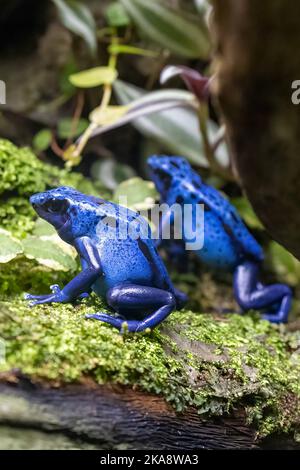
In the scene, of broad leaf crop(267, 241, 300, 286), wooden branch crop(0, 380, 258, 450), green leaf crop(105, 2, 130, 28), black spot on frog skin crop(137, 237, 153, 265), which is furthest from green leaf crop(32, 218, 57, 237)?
green leaf crop(105, 2, 130, 28)

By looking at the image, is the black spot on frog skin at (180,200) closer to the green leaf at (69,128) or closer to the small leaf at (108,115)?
the small leaf at (108,115)

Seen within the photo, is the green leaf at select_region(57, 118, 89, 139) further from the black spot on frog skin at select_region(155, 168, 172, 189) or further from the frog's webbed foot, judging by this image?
the frog's webbed foot

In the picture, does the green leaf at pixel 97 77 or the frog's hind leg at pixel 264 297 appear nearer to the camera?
the frog's hind leg at pixel 264 297

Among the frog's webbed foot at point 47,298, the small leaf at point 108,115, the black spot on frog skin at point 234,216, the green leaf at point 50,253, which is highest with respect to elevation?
the small leaf at point 108,115

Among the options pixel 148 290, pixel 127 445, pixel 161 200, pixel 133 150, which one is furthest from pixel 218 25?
pixel 133 150

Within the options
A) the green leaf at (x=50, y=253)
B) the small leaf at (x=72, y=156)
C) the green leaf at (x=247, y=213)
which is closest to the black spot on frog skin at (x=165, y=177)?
the small leaf at (x=72, y=156)

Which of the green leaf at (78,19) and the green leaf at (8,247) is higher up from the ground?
the green leaf at (78,19)

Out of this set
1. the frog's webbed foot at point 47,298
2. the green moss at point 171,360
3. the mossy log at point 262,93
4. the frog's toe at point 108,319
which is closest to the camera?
the mossy log at point 262,93

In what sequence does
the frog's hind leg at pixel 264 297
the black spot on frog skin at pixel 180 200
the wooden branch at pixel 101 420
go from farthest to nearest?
the black spot on frog skin at pixel 180 200 → the frog's hind leg at pixel 264 297 → the wooden branch at pixel 101 420
